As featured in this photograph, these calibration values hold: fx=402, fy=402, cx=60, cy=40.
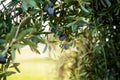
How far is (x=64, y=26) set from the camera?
1545mm

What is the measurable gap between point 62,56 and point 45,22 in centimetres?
173

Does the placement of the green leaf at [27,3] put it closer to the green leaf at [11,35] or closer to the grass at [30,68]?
the green leaf at [11,35]

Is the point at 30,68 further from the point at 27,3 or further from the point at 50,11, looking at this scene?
the point at 27,3

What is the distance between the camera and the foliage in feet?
3.52

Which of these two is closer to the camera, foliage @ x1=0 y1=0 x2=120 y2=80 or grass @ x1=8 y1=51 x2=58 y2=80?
foliage @ x1=0 y1=0 x2=120 y2=80

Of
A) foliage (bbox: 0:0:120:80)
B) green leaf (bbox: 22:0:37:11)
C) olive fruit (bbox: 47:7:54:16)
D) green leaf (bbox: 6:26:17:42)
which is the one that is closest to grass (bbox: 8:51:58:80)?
foliage (bbox: 0:0:120:80)

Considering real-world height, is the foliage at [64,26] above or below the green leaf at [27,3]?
below

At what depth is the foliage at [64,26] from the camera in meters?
1.07

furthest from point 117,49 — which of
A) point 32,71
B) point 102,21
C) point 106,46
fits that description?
point 32,71

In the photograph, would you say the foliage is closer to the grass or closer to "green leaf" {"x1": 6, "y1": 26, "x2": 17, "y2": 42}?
"green leaf" {"x1": 6, "y1": 26, "x2": 17, "y2": 42}

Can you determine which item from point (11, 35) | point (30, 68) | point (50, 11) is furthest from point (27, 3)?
point (30, 68)

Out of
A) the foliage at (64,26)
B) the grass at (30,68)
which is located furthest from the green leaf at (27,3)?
the grass at (30,68)

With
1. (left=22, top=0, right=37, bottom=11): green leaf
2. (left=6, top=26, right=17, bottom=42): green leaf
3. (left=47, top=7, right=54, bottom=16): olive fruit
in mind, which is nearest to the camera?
(left=6, top=26, right=17, bottom=42): green leaf

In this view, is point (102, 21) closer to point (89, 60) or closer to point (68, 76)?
point (89, 60)
